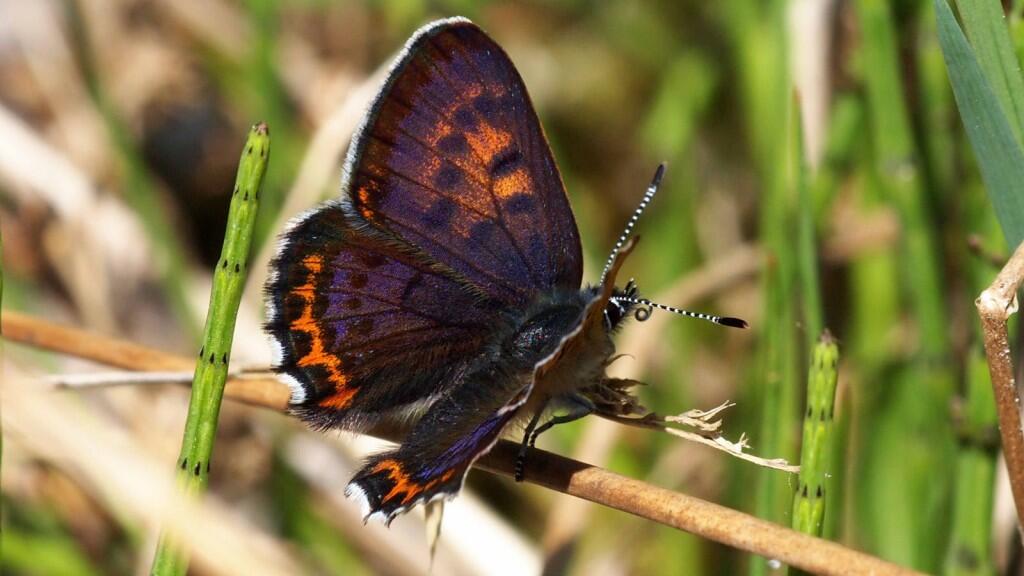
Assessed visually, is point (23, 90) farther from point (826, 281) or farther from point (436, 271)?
point (826, 281)

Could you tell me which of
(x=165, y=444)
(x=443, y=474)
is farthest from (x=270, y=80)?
(x=443, y=474)

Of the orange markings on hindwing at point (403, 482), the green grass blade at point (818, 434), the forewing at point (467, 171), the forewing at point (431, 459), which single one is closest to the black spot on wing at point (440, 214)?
the forewing at point (467, 171)

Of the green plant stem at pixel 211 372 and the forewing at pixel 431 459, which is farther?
the forewing at pixel 431 459

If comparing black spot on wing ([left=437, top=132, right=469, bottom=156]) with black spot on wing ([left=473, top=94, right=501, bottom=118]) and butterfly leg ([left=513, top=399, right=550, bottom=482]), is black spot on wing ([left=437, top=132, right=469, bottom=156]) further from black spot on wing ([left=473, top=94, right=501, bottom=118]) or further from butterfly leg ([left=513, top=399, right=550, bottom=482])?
butterfly leg ([left=513, top=399, right=550, bottom=482])

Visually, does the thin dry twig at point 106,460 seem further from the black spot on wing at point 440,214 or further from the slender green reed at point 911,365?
the slender green reed at point 911,365

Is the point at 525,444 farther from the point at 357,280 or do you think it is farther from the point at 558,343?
the point at 357,280

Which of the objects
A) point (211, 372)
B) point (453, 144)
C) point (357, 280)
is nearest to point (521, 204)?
point (453, 144)

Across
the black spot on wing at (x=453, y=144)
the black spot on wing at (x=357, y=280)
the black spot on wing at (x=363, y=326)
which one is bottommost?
the black spot on wing at (x=363, y=326)
